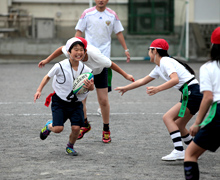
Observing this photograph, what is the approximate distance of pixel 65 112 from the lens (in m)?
6.10

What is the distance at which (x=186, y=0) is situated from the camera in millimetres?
20453

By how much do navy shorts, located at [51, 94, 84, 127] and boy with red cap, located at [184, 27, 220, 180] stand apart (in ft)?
6.30

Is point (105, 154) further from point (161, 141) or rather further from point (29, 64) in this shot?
point (29, 64)

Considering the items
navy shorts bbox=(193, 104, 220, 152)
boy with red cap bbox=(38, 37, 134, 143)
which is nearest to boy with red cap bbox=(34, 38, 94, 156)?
boy with red cap bbox=(38, 37, 134, 143)

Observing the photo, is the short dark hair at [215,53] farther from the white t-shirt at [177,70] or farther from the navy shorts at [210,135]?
the white t-shirt at [177,70]

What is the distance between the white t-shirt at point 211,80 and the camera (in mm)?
4367

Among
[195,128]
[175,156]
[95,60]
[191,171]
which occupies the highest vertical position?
[95,60]

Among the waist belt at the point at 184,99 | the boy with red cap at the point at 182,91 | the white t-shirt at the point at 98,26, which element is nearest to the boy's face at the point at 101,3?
the white t-shirt at the point at 98,26

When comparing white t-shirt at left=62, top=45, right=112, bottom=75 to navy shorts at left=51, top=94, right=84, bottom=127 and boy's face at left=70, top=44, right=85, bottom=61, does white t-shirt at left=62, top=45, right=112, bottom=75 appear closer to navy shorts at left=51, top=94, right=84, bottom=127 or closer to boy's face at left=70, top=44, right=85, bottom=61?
boy's face at left=70, top=44, right=85, bottom=61

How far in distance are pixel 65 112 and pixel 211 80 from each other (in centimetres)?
226

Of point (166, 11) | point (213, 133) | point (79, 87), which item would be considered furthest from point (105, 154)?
point (166, 11)

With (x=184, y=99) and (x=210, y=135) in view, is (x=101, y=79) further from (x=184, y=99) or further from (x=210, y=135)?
(x=210, y=135)

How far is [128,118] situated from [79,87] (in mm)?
2981

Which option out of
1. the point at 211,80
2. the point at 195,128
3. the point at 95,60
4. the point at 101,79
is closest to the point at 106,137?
the point at 101,79
